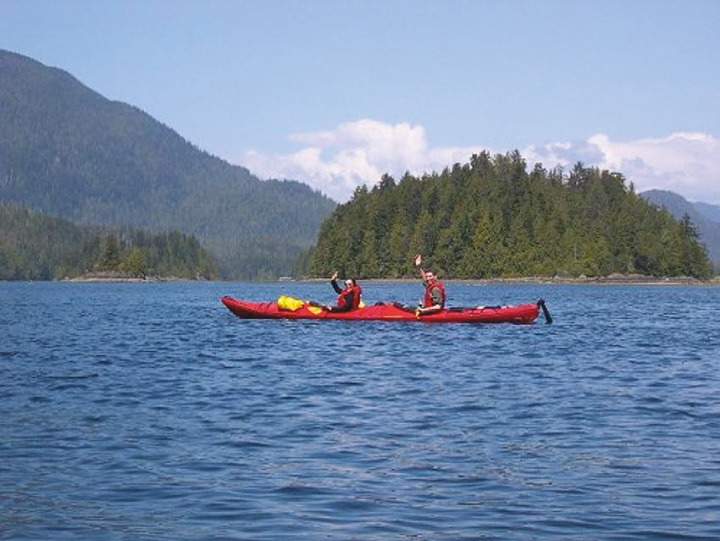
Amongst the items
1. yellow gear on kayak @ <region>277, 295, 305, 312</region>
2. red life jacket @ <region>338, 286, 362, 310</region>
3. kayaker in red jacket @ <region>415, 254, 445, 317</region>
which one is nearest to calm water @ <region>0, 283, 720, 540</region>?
kayaker in red jacket @ <region>415, 254, 445, 317</region>

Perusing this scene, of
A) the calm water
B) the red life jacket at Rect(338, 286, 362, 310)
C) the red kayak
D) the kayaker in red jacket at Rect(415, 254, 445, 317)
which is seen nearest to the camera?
the calm water

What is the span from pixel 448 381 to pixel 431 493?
12.1 meters

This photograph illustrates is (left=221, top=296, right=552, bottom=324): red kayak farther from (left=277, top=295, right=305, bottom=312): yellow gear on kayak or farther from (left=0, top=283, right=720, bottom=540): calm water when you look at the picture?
(left=0, top=283, right=720, bottom=540): calm water

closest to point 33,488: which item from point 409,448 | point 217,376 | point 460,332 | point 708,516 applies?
point 409,448

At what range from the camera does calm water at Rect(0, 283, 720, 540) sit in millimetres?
11875

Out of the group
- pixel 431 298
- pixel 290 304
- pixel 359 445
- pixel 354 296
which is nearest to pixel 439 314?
pixel 431 298

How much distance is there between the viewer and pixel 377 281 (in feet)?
647

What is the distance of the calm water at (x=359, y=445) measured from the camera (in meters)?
11.9

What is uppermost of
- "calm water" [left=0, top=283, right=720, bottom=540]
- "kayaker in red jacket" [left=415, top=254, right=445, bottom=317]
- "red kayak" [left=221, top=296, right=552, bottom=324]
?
"kayaker in red jacket" [left=415, top=254, right=445, bottom=317]

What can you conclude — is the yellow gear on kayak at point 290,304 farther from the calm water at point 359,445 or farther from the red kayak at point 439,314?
the calm water at point 359,445

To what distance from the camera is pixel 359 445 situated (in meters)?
16.2

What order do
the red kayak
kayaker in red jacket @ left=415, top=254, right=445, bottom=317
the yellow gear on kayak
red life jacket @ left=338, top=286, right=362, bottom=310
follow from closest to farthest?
kayaker in red jacket @ left=415, top=254, right=445, bottom=317 < the red kayak < red life jacket @ left=338, top=286, right=362, bottom=310 < the yellow gear on kayak

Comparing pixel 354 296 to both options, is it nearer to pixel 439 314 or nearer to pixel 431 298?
pixel 431 298

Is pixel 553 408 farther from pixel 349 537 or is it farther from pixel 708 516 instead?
pixel 349 537
